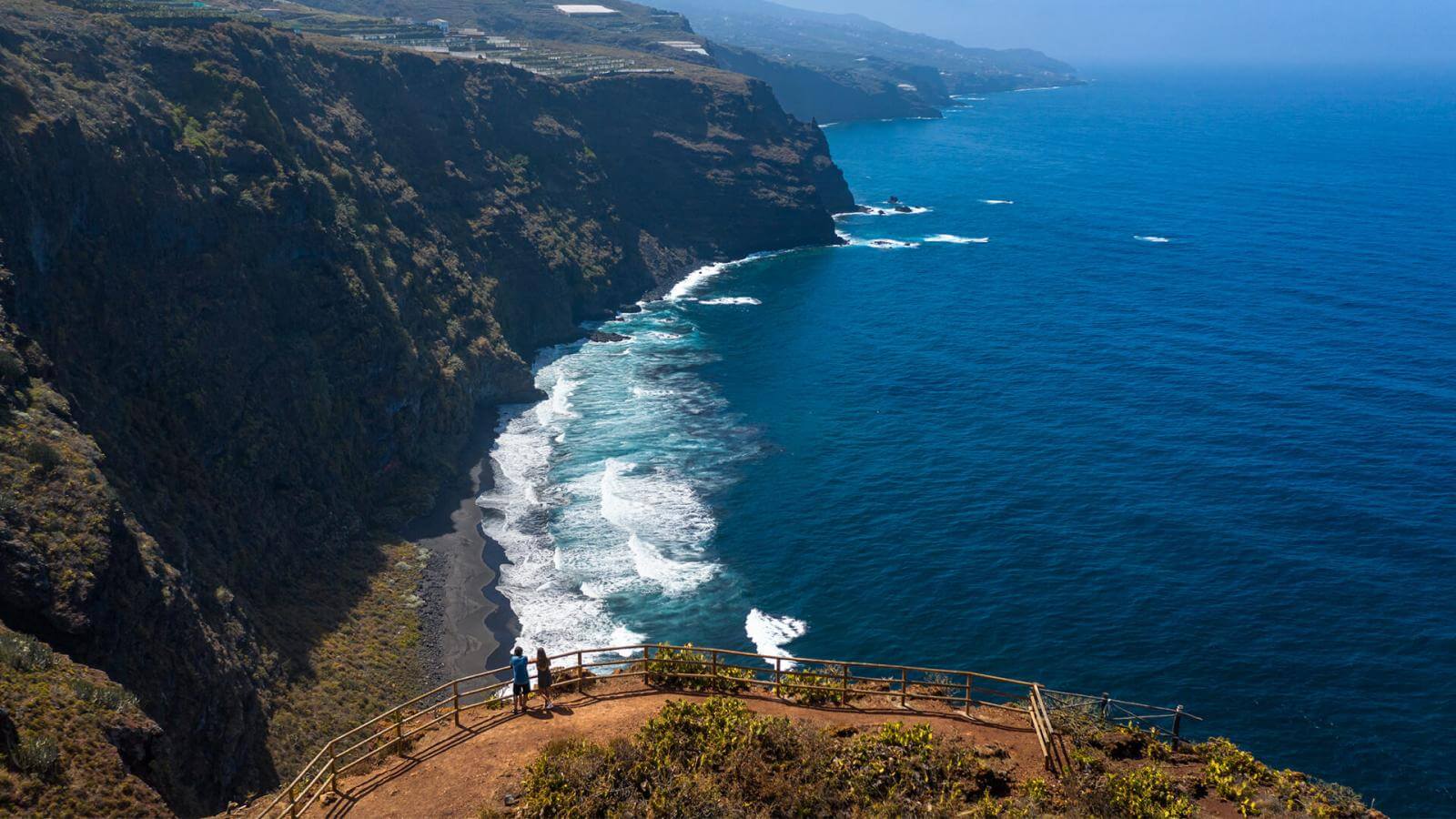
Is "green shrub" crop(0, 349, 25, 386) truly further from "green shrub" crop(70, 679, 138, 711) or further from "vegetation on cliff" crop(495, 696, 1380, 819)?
"vegetation on cliff" crop(495, 696, 1380, 819)

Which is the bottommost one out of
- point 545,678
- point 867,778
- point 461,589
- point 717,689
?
point 461,589

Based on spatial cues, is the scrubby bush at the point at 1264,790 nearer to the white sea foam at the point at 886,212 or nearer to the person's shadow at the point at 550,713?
the person's shadow at the point at 550,713

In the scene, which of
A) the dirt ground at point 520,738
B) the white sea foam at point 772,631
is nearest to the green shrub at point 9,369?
the dirt ground at point 520,738

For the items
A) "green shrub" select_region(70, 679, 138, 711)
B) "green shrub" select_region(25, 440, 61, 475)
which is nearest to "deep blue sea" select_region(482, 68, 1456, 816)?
"green shrub" select_region(25, 440, 61, 475)

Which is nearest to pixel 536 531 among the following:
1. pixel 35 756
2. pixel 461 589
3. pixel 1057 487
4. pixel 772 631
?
pixel 461 589

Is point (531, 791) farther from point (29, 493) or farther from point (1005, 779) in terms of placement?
point (29, 493)

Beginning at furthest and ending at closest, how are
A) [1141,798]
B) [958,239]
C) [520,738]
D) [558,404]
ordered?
[958,239], [558,404], [520,738], [1141,798]

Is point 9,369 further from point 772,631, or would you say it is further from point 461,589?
point 772,631
